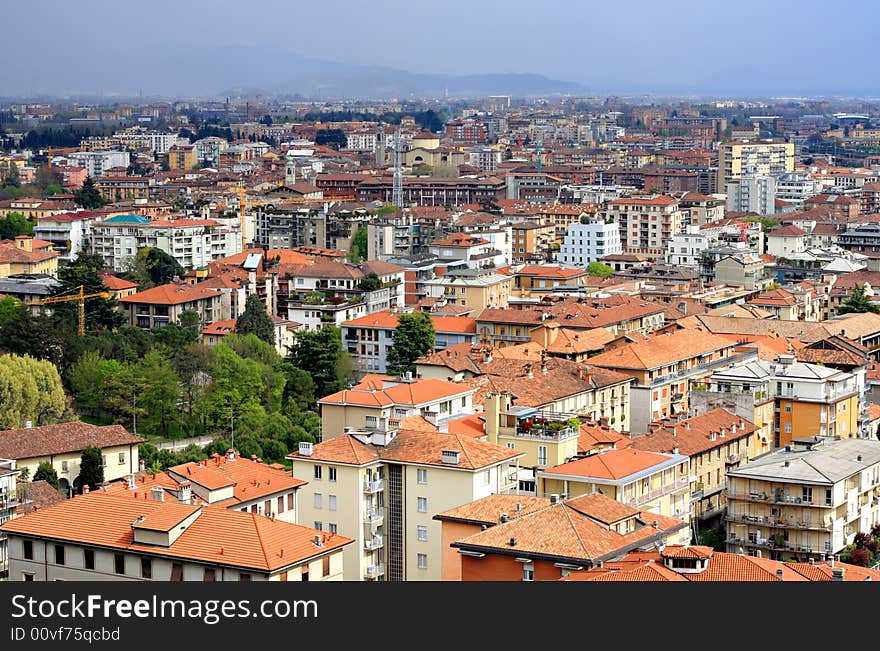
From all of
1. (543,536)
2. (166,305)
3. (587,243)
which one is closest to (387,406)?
(543,536)

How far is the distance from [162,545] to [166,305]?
10.6 metres

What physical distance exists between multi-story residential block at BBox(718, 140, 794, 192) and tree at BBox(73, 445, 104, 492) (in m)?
24.1

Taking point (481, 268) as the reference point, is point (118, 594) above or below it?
above

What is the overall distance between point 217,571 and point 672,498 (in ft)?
10.8

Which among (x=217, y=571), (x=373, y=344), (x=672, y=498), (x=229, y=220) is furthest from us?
(x=229, y=220)

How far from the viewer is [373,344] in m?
15.3

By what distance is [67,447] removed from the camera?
425 inches

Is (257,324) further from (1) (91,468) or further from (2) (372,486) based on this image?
(2) (372,486)

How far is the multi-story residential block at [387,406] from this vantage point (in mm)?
9516

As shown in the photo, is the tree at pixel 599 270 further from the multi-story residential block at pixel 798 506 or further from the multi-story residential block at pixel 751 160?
the multi-story residential block at pixel 751 160

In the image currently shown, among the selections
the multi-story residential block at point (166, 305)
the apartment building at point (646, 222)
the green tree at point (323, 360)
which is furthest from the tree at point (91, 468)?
the apartment building at point (646, 222)

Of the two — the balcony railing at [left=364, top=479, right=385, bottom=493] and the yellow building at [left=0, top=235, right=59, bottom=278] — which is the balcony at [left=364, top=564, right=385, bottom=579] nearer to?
the balcony railing at [left=364, top=479, right=385, bottom=493]

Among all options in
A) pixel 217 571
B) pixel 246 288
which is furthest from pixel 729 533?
pixel 246 288

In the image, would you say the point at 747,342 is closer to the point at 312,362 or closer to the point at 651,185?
the point at 312,362
